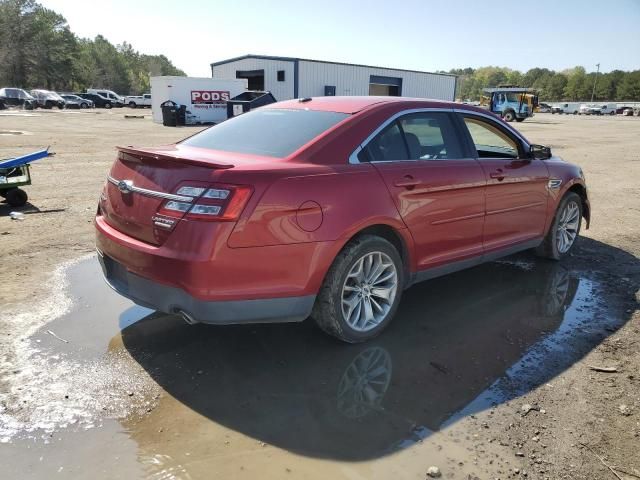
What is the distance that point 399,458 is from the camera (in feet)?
8.40

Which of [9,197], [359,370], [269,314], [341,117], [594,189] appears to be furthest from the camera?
[594,189]

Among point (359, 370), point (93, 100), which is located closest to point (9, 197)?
point (359, 370)

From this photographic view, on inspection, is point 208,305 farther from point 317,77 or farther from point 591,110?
point 591,110

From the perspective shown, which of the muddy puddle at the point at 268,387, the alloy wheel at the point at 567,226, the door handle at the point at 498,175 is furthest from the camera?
the alloy wheel at the point at 567,226

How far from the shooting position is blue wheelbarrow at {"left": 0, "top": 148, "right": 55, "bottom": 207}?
7229 mm

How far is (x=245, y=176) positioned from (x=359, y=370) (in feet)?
4.82

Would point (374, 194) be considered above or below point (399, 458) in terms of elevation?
above

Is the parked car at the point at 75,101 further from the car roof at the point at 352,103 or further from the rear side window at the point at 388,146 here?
the rear side window at the point at 388,146

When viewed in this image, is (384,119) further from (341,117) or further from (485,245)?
(485,245)

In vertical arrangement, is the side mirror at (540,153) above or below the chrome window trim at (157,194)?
above

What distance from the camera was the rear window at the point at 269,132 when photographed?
3.51m

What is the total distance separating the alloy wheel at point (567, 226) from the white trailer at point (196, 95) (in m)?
28.0

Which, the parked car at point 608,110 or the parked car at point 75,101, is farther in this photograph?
the parked car at point 608,110

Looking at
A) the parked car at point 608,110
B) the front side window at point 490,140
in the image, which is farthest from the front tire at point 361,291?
the parked car at point 608,110
